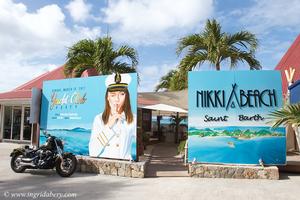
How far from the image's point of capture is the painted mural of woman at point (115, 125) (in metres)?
9.69

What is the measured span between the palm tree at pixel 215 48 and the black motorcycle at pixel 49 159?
20.5 ft

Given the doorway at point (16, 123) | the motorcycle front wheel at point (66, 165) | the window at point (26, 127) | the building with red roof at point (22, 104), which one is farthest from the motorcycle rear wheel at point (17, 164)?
the window at point (26, 127)

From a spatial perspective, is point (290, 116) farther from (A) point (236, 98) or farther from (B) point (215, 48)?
(B) point (215, 48)

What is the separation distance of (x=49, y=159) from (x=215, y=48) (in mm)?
7818

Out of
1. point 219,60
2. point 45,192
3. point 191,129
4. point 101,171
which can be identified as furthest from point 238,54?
point 45,192

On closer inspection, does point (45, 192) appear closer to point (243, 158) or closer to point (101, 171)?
point (101, 171)

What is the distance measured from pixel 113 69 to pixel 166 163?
5499 mm

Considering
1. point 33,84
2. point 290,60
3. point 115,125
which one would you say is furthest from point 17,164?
point 290,60

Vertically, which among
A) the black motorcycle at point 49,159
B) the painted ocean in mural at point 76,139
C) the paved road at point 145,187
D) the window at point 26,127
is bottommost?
the paved road at point 145,187

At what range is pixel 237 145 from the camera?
943cm

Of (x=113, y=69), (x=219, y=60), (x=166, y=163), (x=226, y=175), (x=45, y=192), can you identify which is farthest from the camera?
(x=113, y=69)

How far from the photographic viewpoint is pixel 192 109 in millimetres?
9656

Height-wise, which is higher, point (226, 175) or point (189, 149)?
point (189, 149)

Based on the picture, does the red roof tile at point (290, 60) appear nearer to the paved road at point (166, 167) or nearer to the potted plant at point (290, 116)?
the paved road at point (166, 167)
